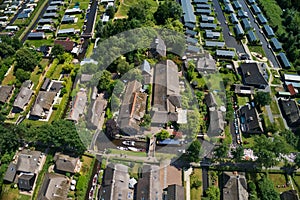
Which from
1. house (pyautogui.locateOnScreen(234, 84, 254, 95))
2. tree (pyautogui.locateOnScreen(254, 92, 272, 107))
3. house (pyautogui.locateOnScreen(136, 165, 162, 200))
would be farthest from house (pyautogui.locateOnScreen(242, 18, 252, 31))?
house (pyautogui.locateOnScreen(136, 165, 162, 200))

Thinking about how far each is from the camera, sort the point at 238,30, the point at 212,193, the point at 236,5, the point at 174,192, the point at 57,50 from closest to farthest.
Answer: the point at 174,192 → the point at 212,193 → the point at 57,50 → the point at 238,30 → the point at 236,5

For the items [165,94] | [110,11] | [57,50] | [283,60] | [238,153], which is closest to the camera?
[238,153]

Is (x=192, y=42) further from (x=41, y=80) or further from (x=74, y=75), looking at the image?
(x=41, y=80)

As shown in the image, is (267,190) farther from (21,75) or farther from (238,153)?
(21,75)

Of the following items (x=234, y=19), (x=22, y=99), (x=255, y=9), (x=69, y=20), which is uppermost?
(x=255, y=9)

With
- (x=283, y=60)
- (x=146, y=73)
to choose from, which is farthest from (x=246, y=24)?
(x=146, y=73)

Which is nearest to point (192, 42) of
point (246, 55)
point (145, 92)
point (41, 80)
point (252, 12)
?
point (246, 55)

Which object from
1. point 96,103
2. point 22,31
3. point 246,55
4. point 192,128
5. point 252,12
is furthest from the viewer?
point 252,12
